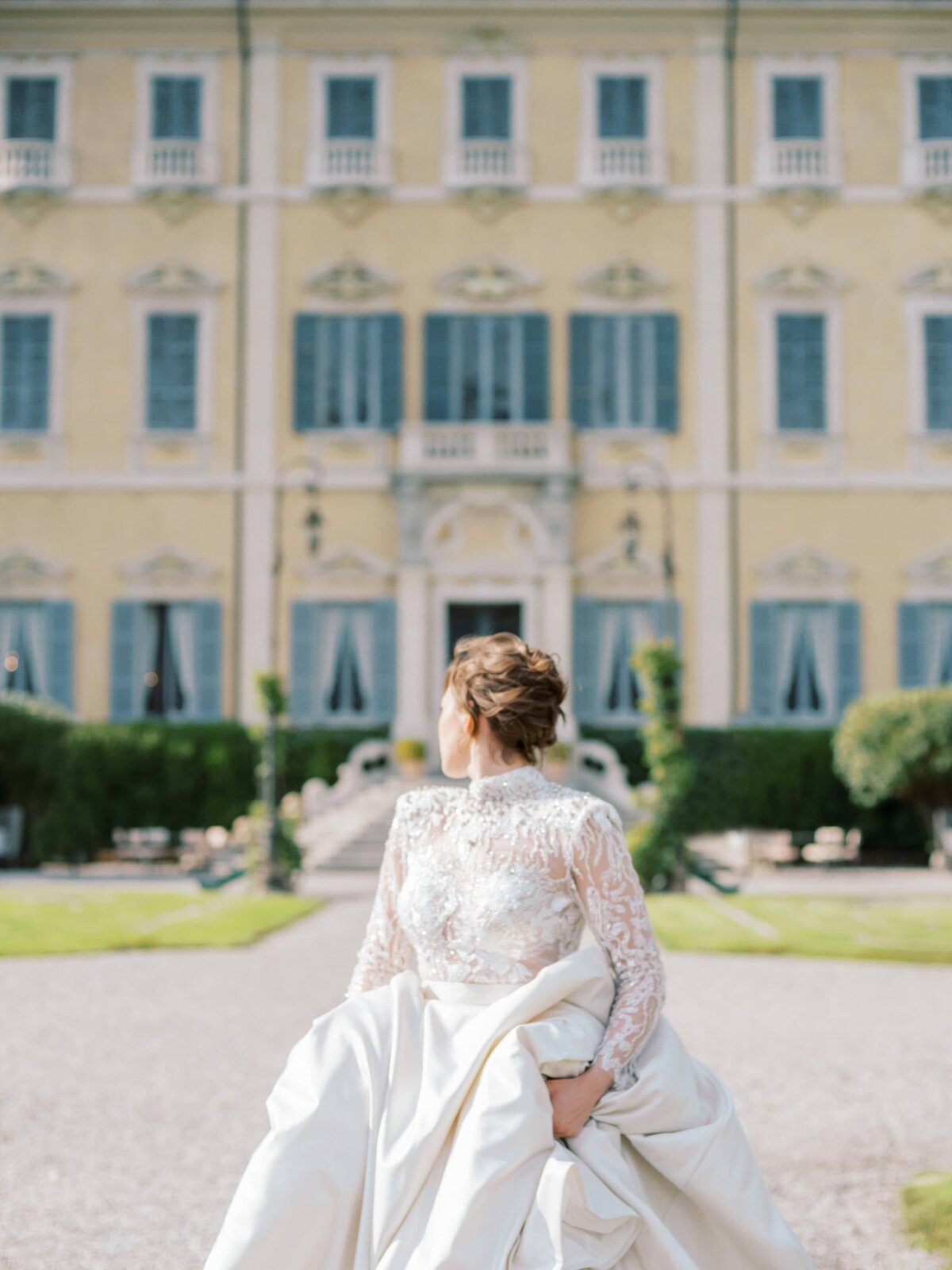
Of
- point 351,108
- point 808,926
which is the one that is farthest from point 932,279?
point 808,926

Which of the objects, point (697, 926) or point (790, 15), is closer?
point (697, 926)

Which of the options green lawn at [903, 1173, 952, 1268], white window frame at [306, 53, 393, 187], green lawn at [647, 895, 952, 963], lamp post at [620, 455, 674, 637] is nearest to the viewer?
green lawn at [903, 1173, 952, 1268]

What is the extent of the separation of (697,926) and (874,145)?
12996 mm

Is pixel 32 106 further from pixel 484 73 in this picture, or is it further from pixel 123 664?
pixel 123 664

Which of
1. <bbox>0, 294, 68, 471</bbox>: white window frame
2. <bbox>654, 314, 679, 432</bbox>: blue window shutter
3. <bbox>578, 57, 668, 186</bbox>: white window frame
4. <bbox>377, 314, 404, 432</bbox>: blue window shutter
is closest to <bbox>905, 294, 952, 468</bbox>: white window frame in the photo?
<bbox>654, 314, 679, 432</bbox>: blue window shutter

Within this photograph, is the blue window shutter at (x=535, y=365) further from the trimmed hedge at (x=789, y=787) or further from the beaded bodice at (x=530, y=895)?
the beaded bodice at (x=530, y=895)

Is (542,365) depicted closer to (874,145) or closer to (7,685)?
(874,145)

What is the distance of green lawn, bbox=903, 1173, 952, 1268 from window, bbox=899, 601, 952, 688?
1593cm

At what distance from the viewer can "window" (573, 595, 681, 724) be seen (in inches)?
785

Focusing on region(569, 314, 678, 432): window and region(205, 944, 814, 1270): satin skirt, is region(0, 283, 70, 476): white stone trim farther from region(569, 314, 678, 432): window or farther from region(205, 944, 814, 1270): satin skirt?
region(205, 944, 814, 1270): satin skirt

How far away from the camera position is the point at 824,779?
19.1 meters

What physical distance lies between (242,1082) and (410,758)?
1322 cm

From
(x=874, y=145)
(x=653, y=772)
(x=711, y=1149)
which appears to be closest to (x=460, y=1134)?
(x=711, y=1149)

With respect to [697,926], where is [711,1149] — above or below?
above
